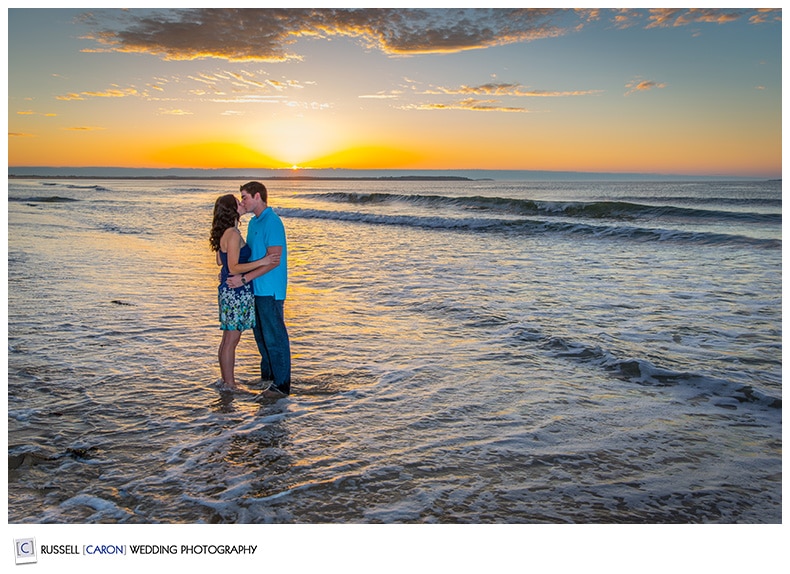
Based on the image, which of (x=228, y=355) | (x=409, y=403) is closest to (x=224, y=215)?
(x=228, y=355)

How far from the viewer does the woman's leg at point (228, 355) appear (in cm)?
569

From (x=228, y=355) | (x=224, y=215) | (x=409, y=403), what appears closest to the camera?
(x=224, y=215)

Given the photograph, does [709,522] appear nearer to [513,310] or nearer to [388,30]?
[513,310]

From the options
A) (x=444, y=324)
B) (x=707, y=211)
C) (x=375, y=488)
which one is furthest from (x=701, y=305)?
(x=707, y=211)

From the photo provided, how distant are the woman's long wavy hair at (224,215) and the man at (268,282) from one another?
0.30ft

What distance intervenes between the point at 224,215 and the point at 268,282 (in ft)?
2.25

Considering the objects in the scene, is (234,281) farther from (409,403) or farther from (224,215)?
(409,403)

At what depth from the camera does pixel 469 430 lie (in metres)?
4.92

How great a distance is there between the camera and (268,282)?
217 inches

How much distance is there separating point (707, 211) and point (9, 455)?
1308 inches

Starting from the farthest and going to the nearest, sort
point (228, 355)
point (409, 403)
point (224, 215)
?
point (228, 355)
point (409, 403)
point (224, 215)

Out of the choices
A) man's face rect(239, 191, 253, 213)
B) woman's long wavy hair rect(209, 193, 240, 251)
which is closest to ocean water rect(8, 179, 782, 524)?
woman's long wavy hair rect(209, 193, 240, 251)

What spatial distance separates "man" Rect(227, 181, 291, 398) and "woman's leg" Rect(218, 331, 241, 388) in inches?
8.8
